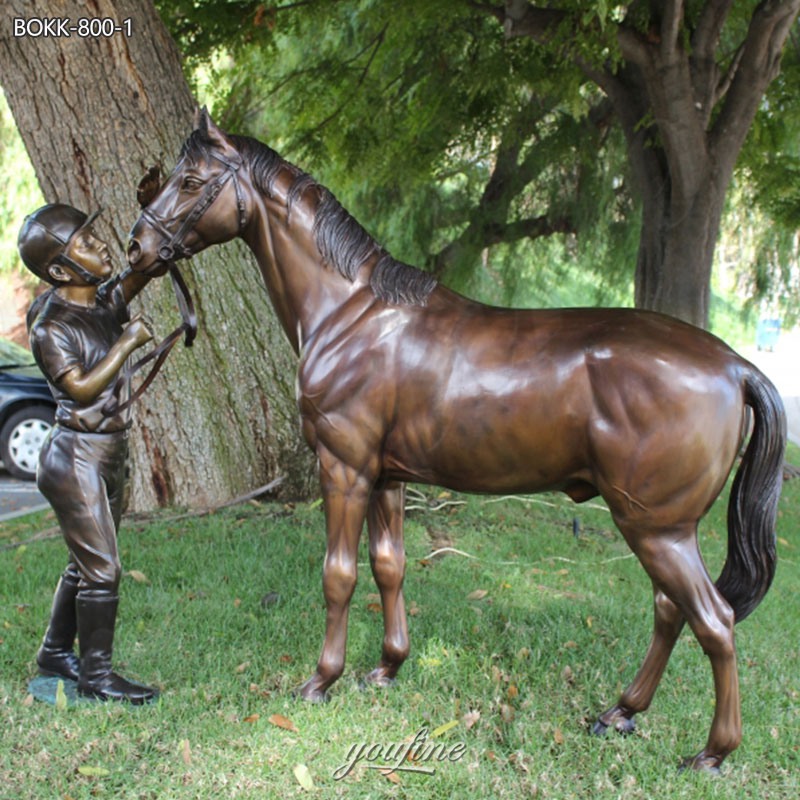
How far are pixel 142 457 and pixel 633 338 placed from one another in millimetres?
4167

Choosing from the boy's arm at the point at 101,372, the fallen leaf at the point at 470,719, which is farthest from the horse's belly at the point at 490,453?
the boy's arm at the point at 101,372

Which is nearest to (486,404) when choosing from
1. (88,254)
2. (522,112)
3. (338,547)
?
(338,547)

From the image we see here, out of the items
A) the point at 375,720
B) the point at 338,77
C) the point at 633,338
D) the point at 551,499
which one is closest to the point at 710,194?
the point at 551,499

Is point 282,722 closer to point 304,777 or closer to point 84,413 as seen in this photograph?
point 304,777

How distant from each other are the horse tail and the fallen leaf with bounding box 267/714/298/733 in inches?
63.0

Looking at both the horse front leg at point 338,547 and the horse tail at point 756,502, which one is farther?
the horse front leg at point 338,547

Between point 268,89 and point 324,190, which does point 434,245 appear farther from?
point 324,190

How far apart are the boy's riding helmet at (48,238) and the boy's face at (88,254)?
0.6 inches

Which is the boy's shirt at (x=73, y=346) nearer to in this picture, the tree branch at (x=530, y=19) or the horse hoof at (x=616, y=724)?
the horse hoof at (x=616, y=724)

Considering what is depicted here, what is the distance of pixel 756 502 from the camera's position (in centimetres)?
276

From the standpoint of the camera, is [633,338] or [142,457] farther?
[142,457]

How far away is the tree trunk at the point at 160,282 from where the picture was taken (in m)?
5.23

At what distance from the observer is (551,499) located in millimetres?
6633

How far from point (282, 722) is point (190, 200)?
6.24ft
